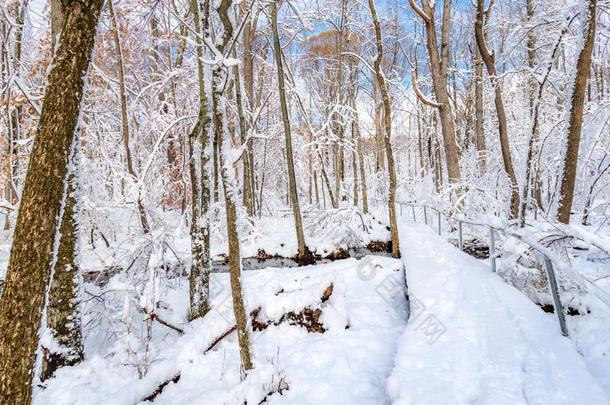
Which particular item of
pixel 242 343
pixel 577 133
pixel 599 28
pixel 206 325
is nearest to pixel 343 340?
pixel 242 343

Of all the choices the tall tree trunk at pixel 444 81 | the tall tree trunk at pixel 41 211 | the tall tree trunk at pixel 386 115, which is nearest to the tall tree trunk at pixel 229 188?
the tall tree trunk at pixel 41 211

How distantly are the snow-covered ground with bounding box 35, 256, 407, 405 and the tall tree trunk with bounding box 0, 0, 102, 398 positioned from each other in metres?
2.03

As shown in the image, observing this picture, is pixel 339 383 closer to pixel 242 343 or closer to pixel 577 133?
pixel 242 343

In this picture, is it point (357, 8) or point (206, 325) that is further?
point (357, 8)

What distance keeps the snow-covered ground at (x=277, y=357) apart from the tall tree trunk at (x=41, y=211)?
2032mm

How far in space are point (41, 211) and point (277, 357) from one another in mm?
3423

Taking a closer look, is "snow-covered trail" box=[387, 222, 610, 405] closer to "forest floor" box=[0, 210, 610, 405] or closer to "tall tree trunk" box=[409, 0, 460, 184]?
"forest floor" box=[0, 210, 610, 405]

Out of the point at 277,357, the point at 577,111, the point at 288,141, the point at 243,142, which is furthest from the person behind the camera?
the point at 243,142

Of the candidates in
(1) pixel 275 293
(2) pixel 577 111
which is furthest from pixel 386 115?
(1) pixel 275 293

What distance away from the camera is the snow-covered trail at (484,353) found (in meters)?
2.63

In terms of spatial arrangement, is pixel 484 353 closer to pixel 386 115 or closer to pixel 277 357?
pixel 277 357

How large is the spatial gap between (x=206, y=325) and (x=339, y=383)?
231cm

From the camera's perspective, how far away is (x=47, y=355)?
4.53m

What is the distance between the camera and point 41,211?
231cm
